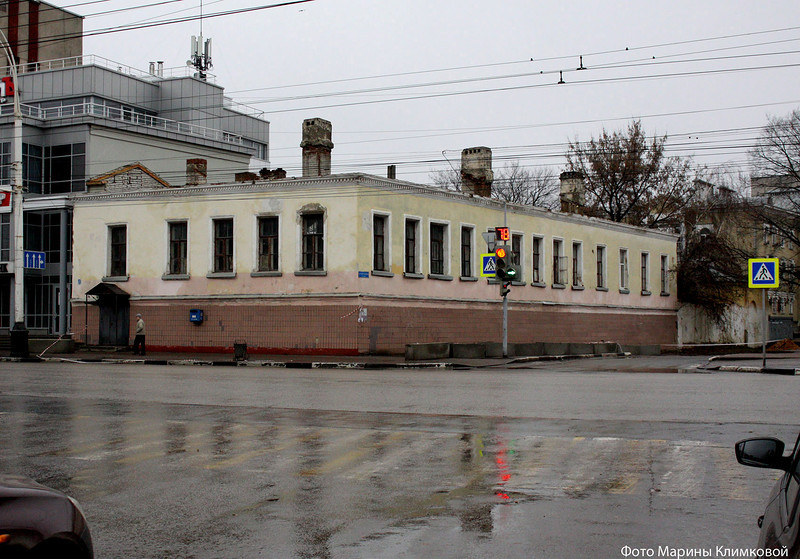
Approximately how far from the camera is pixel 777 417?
1361cm

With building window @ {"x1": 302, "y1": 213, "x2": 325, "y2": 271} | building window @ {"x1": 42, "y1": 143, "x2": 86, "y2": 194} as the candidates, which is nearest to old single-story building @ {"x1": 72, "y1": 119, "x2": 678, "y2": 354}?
building window @ {"x1": 302, "y1": 213, "x2": 325, "y2": 271}

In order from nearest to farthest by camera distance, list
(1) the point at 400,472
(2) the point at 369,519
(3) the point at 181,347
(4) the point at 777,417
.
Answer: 1. (2) the point at 369,519
2. (1) the point at 400,472
3. (4) the point at 777,417
4. (3) the point at 181,347

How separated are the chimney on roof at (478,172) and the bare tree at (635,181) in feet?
59.7

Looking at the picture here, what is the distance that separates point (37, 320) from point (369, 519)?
47.2 m

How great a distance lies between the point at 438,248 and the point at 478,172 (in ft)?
20.8

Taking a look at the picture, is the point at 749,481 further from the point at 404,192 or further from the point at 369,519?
the point at 404,192

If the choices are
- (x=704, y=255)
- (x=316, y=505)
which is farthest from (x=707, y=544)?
(x=704, y=255)

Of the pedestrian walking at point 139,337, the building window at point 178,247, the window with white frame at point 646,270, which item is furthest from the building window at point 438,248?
the window with white frame at point 646,270

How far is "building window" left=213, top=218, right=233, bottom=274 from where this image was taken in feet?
125

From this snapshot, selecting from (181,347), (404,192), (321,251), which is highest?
(404,192)

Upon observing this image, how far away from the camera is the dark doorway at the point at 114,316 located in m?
40.0

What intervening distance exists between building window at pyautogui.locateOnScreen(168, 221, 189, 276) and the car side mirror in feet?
121

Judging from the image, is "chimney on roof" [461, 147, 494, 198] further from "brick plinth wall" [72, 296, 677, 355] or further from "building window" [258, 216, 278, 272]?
"building window" [258, 216, 278, 272]

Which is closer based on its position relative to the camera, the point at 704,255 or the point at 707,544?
the point at 707,544
